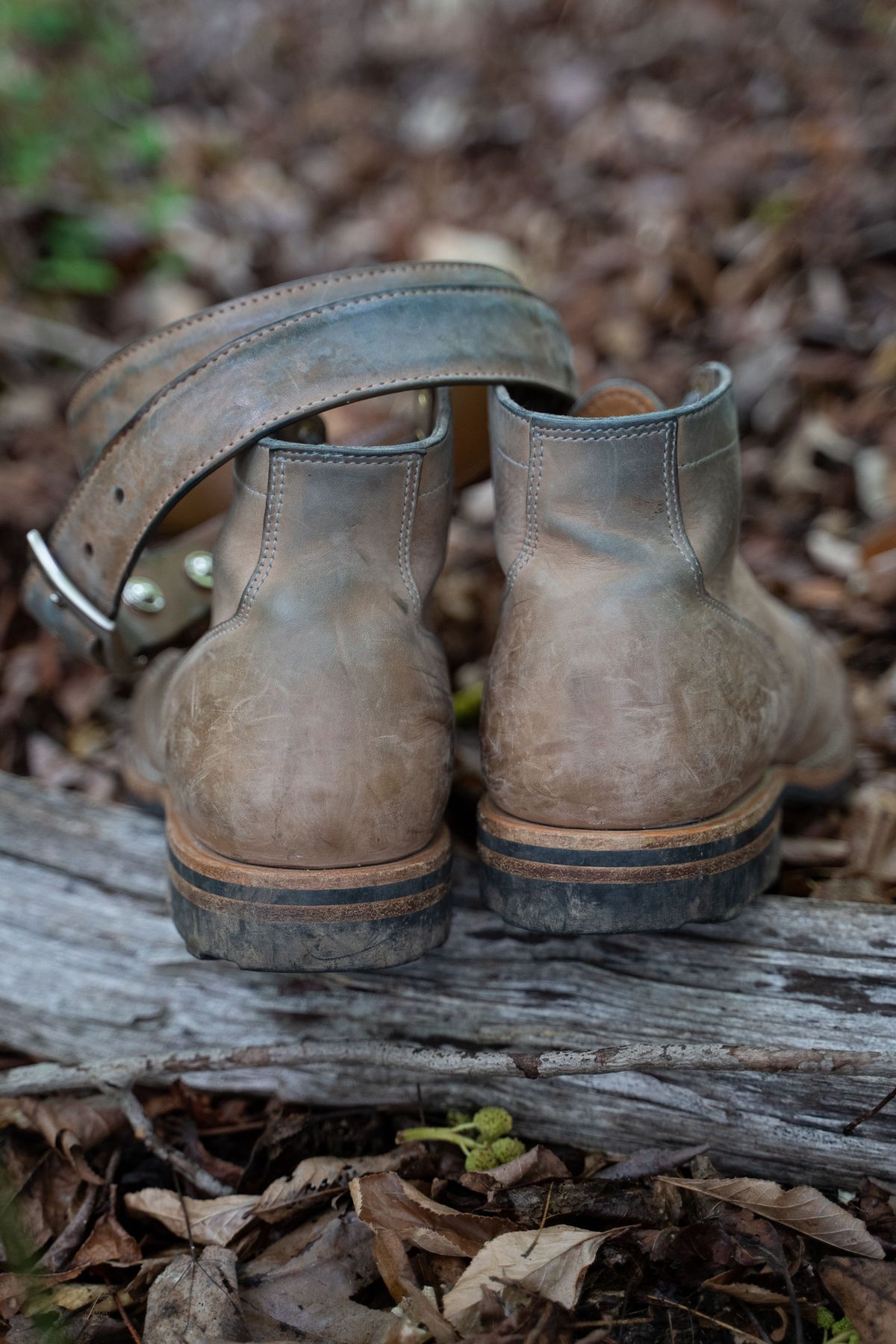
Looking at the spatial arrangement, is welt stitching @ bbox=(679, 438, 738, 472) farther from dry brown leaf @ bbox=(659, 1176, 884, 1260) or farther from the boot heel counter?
dry brown leaf @ bbox=(659, 1176, 884, 1260)

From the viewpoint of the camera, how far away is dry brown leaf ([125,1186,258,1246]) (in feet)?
5.58

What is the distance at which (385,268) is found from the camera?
1.78 meters

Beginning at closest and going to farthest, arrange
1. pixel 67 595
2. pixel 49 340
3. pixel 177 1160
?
pixel 177 1160 → pixel 67 595 → pixel 49 340

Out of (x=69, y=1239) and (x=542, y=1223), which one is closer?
(x=542, y=1223)

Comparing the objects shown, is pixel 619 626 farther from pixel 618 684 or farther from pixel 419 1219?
pixel 419 1219

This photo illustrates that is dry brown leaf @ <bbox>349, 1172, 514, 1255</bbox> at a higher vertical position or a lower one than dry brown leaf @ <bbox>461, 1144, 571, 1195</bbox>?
lower

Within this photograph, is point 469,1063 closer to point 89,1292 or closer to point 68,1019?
point 89,1292

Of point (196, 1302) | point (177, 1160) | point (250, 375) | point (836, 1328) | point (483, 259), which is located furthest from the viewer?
point (483, 259)

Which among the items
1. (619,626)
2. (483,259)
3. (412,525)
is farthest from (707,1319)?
(483,259)

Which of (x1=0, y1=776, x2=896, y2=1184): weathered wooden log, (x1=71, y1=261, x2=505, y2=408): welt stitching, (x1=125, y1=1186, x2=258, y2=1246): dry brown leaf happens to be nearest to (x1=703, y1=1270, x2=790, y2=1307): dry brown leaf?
(x1=0, y1=776, x2=896, y2=1184): weathered wooden log

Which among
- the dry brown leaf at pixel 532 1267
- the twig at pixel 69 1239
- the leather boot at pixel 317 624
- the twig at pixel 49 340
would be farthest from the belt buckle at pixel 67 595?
the twig at pixel 49 340

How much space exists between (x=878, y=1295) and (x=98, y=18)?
23.5 feet

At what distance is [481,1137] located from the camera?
181 centimetres

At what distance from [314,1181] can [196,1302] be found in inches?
10.0
